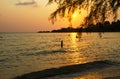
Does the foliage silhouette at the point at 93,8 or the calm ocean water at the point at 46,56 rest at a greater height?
the foliage silhouette at the point at 93,8

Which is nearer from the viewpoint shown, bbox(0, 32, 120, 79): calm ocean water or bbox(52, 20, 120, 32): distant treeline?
bbox(52, 20, 120, 32): distant treeline

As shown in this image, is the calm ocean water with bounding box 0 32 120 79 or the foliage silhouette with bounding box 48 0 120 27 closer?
the foliage silhouette with bounding box 48 0 120 27

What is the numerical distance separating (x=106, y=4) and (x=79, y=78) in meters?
10.0

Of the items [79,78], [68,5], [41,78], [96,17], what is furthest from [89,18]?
[41,78]

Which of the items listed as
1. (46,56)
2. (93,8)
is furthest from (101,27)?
(46,56)

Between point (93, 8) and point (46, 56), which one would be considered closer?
point (93, 8)

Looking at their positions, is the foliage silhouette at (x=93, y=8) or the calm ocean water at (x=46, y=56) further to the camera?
the calm ocean water at (x=46, y=56)

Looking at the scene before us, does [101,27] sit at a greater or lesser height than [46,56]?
greater

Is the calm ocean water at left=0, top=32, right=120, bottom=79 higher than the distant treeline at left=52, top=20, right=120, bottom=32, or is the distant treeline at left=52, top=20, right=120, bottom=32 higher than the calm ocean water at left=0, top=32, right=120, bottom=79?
the distant treeline at left=52, top=20, right=120, bottom=32

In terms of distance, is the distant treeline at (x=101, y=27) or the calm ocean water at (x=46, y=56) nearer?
the distant treeline at (x=101, y=27)

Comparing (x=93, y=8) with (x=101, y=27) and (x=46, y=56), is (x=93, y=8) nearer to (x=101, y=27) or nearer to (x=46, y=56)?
(x=101, y=27)

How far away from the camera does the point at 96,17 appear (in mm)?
8461

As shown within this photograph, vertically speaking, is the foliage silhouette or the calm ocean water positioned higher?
the foliage silhouette

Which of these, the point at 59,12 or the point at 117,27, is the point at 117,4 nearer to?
the point at 117,27
